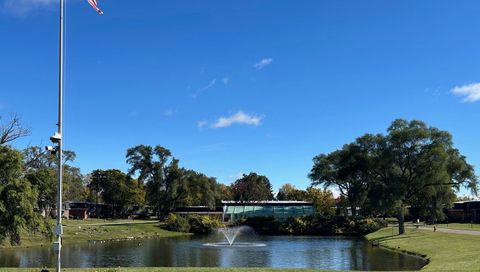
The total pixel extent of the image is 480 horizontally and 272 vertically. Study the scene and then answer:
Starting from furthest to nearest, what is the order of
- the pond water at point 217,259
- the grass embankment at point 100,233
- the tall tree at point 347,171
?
the tall tree at point 347,171 < the grass embankment at point 100,233 < the pond water at point 217,259

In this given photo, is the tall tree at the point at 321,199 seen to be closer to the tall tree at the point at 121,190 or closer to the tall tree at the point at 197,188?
the tall tree at the point at 197,188

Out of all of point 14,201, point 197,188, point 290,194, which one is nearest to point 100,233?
point 197,188

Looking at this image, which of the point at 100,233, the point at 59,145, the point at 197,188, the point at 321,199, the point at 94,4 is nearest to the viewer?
the point at 59,145

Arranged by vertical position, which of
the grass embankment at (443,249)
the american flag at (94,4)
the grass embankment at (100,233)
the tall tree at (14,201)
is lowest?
the grass embankment at (100,233)

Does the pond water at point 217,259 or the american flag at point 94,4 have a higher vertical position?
the american flag at point 94,4

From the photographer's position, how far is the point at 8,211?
36.6 m

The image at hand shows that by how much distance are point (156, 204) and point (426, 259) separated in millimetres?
70111

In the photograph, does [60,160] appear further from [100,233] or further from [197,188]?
[197,188]

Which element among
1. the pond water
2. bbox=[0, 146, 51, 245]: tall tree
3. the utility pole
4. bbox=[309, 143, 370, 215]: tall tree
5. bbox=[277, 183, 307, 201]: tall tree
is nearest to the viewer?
the utility pole

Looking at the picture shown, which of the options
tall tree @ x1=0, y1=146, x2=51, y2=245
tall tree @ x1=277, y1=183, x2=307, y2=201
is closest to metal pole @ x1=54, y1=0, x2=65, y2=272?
tall tree @ x1=0, y1=146, x2=51, y2=245

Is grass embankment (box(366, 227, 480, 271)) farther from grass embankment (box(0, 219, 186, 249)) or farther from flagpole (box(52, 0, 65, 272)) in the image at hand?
grass embankment (box(0, 219, 186, 249))

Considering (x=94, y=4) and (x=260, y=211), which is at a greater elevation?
(x=94, y=4)

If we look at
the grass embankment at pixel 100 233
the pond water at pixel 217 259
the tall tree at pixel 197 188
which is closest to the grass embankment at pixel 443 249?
the pond water at pixel 217 259

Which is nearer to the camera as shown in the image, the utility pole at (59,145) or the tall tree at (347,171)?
the utility pole at (59,145)
